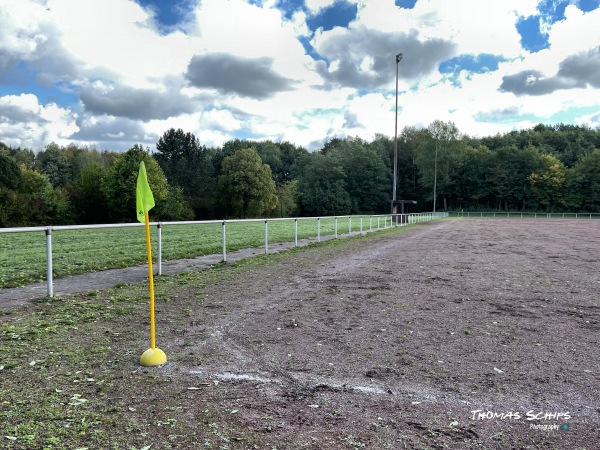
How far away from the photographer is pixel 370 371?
383cm

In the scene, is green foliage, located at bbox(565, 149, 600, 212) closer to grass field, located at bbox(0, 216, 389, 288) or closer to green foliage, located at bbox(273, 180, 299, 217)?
green foliage, located at bbox(273, 180, 299, 217)

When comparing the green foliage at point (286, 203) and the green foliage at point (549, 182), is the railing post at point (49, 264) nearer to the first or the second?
the green foliage at point (286, 203)

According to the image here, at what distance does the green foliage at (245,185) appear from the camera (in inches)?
2778

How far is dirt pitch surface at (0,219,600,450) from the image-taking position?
9.18 ft

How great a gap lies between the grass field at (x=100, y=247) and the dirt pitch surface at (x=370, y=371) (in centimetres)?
378

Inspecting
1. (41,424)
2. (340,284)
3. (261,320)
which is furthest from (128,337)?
(340,284)

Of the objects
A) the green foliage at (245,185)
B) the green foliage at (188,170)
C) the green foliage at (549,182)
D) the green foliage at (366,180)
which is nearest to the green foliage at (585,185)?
the green foliage at (549,182)

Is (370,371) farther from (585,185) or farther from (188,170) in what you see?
(585,185)

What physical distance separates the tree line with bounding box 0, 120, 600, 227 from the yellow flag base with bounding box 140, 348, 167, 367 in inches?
1898

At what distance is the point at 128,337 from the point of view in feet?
15.8

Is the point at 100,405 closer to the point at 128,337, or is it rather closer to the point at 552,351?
the point at 128,337

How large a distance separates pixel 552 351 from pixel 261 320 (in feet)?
10.7

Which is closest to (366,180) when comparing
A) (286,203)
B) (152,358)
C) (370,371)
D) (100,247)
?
(286,203)

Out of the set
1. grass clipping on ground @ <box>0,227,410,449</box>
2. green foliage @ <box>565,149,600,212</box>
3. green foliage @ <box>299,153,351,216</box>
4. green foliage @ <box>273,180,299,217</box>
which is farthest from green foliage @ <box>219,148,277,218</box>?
grass clipping on ground @ <box>0,227,410,449</box>
